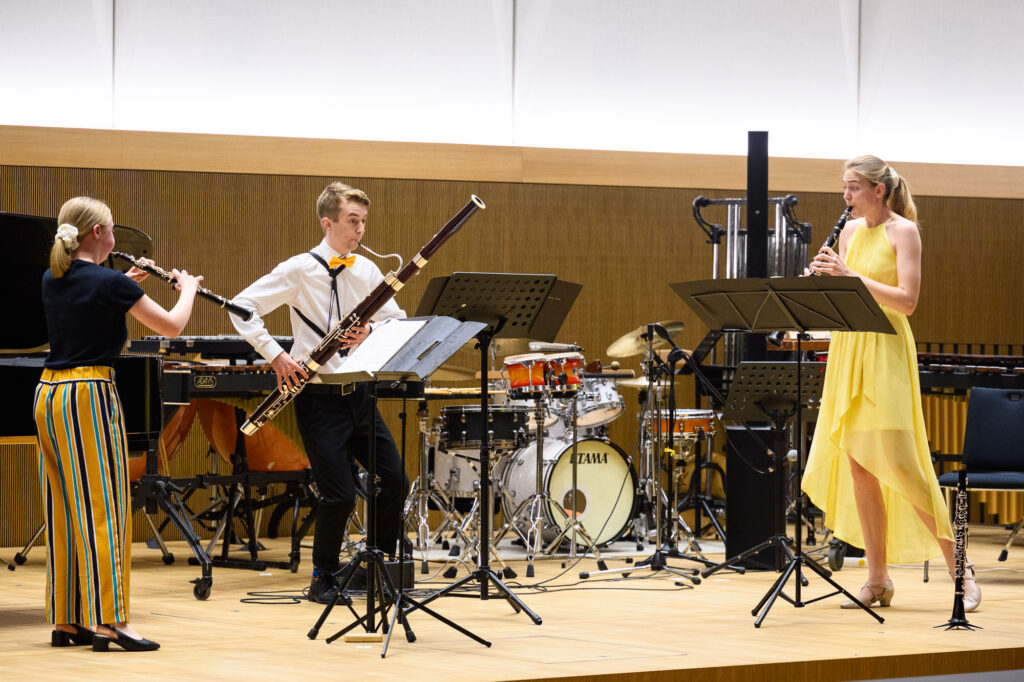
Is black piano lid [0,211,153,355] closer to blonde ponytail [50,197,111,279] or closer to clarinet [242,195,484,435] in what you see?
blonde ponytail [50,197,111,279]

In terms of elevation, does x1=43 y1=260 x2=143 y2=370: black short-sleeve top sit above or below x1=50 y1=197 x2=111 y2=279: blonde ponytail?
below

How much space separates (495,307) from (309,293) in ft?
3.30

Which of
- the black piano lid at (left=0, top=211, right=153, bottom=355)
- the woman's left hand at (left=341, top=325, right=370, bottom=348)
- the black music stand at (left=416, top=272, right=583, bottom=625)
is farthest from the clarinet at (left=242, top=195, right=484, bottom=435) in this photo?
the black piano lid at (left=0, top=211, right=153, bottom=355)

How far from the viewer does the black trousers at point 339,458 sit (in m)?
5.08

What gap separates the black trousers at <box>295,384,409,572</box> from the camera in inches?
200

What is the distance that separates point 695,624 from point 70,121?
16.8 ft

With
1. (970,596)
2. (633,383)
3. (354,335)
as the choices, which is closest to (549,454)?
(633,383)

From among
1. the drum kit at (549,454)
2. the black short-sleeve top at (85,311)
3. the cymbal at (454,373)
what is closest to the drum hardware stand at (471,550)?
the drum kit at (549,454)

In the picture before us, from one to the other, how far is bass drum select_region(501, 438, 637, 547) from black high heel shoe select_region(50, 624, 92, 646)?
119 inches

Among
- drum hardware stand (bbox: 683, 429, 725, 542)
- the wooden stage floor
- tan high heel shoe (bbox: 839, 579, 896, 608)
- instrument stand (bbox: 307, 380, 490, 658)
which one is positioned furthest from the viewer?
drum hardware stand (bbox: 683, 429, 725, 542)

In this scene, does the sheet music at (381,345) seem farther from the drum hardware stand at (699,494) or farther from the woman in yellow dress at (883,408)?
the drum hardware stand at (699,494)

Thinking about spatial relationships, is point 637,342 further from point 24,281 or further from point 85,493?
point 85,493

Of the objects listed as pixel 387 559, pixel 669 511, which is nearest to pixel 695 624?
pixel 387 559

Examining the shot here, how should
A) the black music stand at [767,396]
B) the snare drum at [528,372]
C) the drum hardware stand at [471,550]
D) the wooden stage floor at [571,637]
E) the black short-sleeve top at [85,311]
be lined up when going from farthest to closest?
the snare drum at [528,372] < the drum hardware stand at [471,550] < the black music stand at [767,396] < the black short-sleeve top at [85,311] < the wooden stage floor at [571,637]
